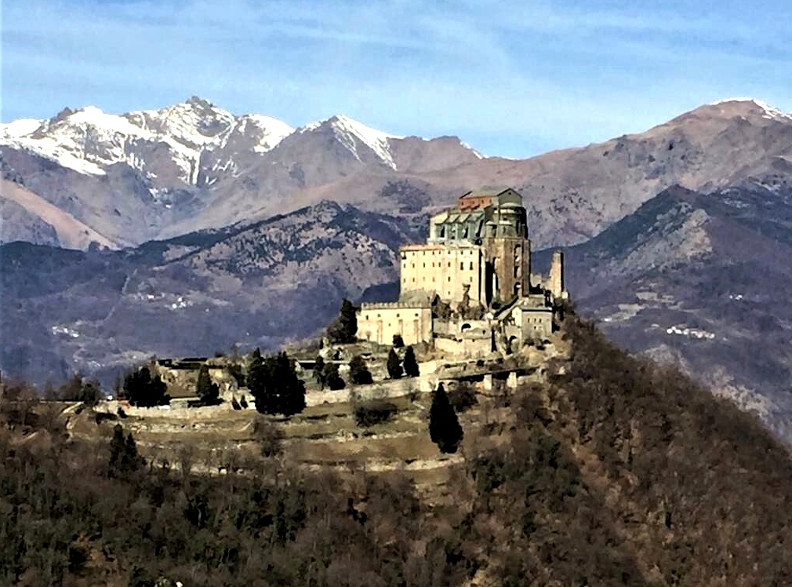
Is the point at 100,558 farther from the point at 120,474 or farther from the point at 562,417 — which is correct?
the point at 562,417

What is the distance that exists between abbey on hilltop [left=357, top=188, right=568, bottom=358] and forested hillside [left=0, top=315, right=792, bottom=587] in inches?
213

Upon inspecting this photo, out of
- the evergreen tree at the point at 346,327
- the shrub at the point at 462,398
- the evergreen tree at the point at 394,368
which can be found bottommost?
the shrub at the point at 462,398

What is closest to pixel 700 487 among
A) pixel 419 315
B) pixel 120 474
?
pixel 419 315

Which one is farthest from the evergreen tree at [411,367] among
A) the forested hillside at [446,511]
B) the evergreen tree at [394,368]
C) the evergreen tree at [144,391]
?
the evergreen tree at [144,391]

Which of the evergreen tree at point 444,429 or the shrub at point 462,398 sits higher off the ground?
the shrub at point 462,398

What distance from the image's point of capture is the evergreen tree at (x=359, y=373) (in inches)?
4424

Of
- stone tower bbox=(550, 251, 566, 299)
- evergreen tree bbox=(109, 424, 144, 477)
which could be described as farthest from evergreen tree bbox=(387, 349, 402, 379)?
evergreen tree bbox=(109, 424, 144, 477)

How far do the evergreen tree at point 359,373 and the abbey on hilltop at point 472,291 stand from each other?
6212mm

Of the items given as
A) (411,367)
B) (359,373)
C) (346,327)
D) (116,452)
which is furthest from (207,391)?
(346,327)

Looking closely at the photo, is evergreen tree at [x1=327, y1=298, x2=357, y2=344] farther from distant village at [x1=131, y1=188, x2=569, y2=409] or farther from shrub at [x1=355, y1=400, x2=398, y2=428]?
shrub at [x1=355, y1=400, x2=398, y2=428]

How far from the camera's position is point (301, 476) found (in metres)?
99.8

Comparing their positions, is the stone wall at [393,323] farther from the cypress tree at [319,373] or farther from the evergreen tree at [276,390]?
the evergreen tree at [276,390]

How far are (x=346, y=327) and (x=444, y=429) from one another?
21.7 meters

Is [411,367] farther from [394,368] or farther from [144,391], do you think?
[144,391]
